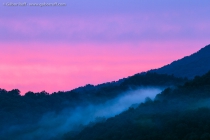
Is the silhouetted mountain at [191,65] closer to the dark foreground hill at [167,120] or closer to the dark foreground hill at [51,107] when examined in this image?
the dark foreground hill at [51,107]

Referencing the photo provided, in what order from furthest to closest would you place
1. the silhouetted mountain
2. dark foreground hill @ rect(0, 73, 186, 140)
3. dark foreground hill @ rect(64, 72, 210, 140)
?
the silhouetted mountain → dark foreground hill @ rect(0, 73, 186, 140) → dark foreground hill @ rect(64, 72, 210, 140)

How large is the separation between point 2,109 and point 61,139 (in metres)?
27.9

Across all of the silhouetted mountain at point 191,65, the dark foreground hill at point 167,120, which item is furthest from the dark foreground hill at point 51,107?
the dark foreground hill at point 167,120

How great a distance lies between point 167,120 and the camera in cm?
6125

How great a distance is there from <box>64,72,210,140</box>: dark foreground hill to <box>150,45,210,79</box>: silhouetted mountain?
34.3 m

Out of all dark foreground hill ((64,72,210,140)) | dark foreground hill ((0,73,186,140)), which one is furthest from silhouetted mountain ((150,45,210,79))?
dark foreground hill ((64,72,210,140))

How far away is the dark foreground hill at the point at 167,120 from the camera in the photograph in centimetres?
5716

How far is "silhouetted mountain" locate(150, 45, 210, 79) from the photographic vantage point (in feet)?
368

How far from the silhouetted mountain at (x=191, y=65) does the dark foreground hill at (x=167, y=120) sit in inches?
1349

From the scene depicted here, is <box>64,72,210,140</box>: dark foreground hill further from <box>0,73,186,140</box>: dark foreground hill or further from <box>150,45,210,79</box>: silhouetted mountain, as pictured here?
<box>150,45,210,79</box>: silhouetted mountain

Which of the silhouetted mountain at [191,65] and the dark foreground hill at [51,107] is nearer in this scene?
the dark foreground hill at [51,107]

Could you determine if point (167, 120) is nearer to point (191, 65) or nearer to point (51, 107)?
point (51, 107)

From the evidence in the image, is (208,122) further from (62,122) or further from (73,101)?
(73,101)

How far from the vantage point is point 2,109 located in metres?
108
